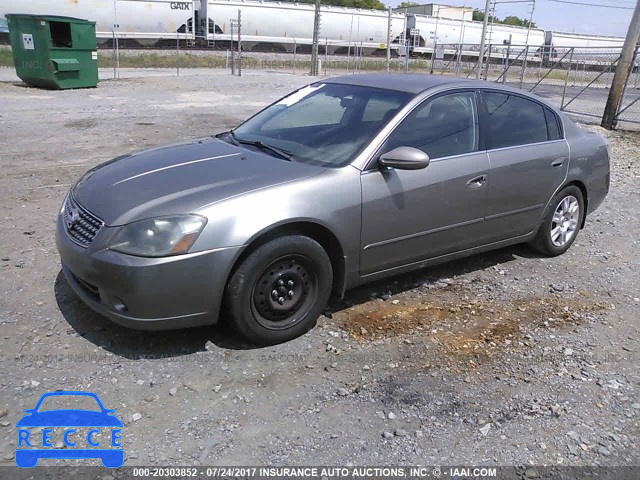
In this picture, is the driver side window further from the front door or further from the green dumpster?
the green dumpster

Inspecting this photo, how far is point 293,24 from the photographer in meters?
44.1

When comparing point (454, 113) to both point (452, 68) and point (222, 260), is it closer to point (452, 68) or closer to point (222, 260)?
point (222, 260)

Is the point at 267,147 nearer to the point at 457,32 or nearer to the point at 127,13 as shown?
the point at 127,13

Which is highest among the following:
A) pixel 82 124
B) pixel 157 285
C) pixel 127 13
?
pixel 127 13

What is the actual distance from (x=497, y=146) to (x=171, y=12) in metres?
38.1

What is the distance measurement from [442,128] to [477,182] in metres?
0.50

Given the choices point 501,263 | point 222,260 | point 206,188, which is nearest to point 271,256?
point 222,260

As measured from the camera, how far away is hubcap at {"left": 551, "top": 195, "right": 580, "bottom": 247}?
5.30m

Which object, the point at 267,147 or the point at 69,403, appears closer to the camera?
the point at 69,403

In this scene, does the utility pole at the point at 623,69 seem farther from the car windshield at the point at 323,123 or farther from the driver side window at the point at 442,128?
the car windshield at the point at 323,123

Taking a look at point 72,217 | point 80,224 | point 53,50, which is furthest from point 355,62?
point 80,224

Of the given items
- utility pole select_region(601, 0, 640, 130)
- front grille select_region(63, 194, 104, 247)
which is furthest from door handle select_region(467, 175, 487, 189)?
utility pole select_region(601, 0, 640, 130)

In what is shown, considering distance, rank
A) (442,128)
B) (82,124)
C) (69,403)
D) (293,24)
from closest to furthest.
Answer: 1. (69,403)
2. (442,128)
3. (82,124)
4. (293,24)

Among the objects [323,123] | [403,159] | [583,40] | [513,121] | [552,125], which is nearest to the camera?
[403,159]
